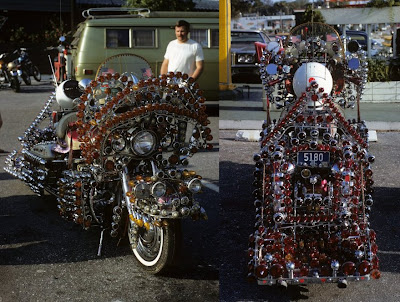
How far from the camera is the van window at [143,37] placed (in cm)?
775

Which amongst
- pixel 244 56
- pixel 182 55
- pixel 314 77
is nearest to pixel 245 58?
pixel 244 56

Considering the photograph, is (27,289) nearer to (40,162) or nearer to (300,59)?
(40,162)

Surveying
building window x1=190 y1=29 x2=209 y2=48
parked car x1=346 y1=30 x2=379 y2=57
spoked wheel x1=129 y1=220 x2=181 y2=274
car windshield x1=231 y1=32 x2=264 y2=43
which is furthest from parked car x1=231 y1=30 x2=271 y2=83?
spoked wheel x1=129 y1=220 x2=181 y2=274

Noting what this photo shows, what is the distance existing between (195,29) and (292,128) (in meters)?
5.47

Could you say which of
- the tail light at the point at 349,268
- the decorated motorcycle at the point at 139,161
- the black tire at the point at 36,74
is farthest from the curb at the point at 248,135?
the black tire at the point at 36,74

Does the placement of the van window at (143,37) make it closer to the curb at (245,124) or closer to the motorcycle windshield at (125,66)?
the curb at (245,124)

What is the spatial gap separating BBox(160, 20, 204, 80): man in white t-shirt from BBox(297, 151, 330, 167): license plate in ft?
7.47

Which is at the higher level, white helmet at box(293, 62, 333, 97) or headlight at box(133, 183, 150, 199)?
white helmet at box(293, 62, 333, 97)

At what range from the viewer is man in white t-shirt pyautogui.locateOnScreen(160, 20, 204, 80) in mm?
5383

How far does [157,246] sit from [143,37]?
17.0ft

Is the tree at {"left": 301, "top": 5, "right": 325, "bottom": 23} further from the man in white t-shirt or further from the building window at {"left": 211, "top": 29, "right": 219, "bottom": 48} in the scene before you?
the building window at {"left": 211, "top": 29, "right": 219, "bottom": 48}

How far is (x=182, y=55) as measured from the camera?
5.51 metres

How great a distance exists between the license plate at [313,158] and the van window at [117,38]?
4.21 meters

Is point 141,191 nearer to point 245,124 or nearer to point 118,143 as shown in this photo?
point 118,143
